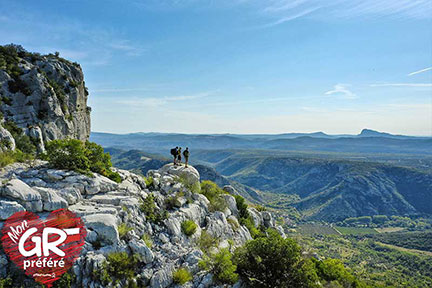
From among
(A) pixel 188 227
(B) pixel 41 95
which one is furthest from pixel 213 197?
(B) pixel 41 95

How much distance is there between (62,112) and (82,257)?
4072 centimetres

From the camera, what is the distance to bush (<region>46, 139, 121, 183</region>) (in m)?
18.6

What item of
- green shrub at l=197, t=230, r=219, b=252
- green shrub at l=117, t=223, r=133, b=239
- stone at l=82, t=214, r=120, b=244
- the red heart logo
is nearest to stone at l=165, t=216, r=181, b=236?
green shrub at l=197, t=230, r=219, b=252

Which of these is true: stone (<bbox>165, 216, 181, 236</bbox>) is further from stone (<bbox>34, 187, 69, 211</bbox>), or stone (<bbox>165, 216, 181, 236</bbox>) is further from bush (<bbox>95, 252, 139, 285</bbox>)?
stone (<bbox>34, 187, 69, 211</bbox>)

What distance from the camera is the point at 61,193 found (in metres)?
15.6

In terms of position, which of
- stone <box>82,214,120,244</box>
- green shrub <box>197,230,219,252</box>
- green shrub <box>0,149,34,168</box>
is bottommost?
green shrub <box>197,230,219,252</box>

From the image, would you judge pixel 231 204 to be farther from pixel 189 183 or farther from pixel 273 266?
pixel 273 266

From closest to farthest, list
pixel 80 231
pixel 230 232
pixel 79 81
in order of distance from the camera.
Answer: pixel 80 231 < pixel 230 232 < pixel 79 81

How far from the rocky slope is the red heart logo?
391mm

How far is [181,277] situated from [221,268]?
98.6 inches

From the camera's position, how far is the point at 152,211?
1875 cm

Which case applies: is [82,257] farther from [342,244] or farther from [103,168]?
[342,244]

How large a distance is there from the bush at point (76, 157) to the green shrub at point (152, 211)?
3671 mm

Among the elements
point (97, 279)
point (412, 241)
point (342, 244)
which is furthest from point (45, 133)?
point (412, 241)
